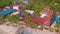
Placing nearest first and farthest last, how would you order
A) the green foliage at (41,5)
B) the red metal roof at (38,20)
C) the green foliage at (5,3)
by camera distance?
1. the red metal roof at (38,20)
2. the green foliage at (41,5)
3. the green foliage at (5,3)

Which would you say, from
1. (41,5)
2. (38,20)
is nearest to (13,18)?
(38,20)

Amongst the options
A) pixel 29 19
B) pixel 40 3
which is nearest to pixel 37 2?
pixel 40 3

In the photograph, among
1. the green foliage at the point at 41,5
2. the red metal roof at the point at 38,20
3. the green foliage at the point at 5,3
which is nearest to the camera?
the red metal roof at the point at 38,20

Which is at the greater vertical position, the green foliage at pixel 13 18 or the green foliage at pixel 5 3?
the green foliage at pixel 5 3

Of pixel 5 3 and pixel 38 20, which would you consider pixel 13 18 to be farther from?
pixel 5 3

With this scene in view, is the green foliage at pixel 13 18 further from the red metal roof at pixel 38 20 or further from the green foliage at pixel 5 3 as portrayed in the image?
the green foliage at pixel 5 3

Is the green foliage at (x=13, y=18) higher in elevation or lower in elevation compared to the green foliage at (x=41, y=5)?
lower

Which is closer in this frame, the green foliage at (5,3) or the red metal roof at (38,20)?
the red metal roof at (38,20)

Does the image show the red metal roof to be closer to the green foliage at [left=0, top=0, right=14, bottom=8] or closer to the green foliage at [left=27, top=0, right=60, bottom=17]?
the green foliage at [left=27, top=0, right=60, bottom=17]

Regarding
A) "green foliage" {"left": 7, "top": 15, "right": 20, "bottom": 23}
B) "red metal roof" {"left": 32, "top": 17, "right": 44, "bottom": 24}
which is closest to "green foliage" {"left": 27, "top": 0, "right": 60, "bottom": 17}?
"red metal roof" {"left": 32, "top": 17, "right": 44, "bottom": 24}

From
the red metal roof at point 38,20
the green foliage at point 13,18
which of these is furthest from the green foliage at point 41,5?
the green foliage at point 13,18

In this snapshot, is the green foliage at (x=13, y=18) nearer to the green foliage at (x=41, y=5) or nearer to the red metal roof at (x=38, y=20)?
the red metal roof at (x=38, y=20)
